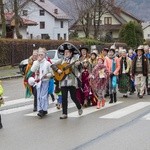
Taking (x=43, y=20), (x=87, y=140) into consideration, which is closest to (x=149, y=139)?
(x=87, y=140)

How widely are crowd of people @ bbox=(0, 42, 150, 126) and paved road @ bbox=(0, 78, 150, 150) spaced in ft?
1.44

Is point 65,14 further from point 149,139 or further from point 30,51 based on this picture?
point 149,139

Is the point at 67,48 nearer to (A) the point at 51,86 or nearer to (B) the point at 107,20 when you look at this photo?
(A) the point at 51,86

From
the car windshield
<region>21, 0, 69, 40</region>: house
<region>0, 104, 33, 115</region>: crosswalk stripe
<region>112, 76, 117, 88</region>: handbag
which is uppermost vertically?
<region>21, 0, 69, 40</region>: house

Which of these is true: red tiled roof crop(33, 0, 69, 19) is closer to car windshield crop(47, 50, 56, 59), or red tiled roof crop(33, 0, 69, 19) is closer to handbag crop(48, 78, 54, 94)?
car windshield crop(47, 50, 56, 59)

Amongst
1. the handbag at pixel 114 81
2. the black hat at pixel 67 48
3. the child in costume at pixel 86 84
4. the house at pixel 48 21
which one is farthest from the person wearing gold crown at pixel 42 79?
the house at pixel 48 21

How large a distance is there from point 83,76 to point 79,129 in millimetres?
4278

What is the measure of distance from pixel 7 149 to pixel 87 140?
5.18ft

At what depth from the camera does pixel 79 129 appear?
10.7 metres

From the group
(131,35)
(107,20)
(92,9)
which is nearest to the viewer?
(92,9)

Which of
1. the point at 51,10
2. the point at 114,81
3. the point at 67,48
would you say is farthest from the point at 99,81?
the point at 51,10

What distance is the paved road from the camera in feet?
29.8

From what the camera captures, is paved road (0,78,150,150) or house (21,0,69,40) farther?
house (21,0,69,40)

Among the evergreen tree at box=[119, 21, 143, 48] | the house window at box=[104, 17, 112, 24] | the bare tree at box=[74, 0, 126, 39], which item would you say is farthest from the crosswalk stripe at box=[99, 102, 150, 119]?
the house window at box=[104, 17, 112, 24]
